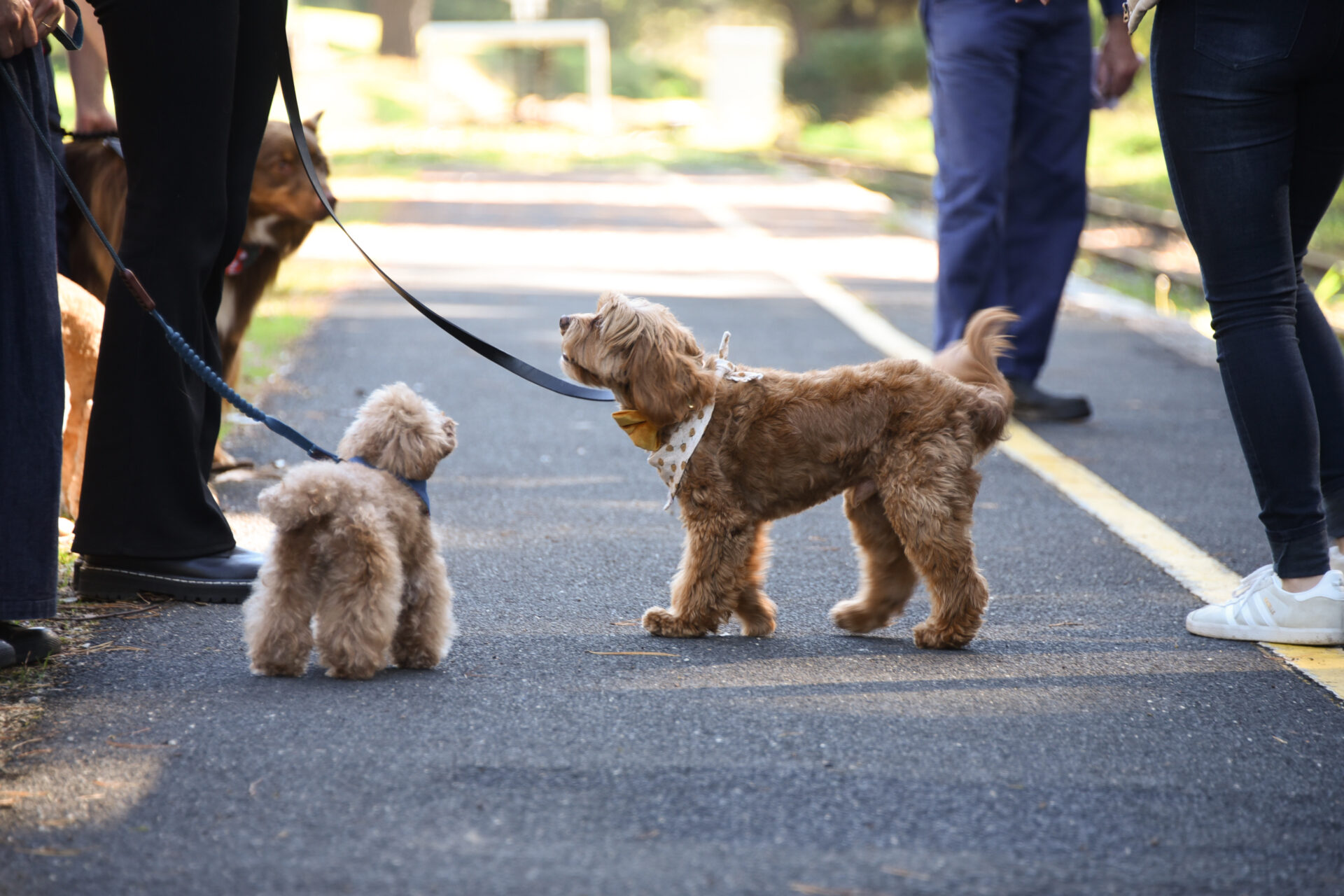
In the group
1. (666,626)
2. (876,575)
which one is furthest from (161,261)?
(876,575)

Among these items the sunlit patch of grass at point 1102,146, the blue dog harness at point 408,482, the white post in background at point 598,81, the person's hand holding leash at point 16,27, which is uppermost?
the person's hand holding leash at point 16,27

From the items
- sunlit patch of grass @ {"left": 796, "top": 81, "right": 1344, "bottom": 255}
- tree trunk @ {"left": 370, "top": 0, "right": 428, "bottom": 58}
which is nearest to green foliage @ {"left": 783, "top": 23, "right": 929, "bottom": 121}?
sunlit patch of grass @ {"left": 796, "top": 81, "right": 1344, "bottom": 255}

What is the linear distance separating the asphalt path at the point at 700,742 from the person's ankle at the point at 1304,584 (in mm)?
209

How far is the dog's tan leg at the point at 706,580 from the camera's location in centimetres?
368

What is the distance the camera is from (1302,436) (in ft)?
11.9

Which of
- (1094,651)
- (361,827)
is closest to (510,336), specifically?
(1094,651)

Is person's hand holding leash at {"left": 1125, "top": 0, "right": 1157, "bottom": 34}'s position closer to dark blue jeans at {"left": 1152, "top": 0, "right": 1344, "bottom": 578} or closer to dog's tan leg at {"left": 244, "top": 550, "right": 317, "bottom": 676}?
dark blue jeans at {"left": 1152, "top": 0, "right": 1344, "bottom": 578}

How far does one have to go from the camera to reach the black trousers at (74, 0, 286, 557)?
369 centimetres

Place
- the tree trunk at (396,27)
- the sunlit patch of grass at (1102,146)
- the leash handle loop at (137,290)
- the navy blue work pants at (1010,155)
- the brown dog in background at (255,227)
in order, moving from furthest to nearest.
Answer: the tree trunk at (396,27) < the sunlit patch of grass at (1102,146) < the navy blue work pants at (1010,155) < the brown dog in background at (255,227) < the leash handle loop at (137,290)

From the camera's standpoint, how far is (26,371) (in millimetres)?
3293

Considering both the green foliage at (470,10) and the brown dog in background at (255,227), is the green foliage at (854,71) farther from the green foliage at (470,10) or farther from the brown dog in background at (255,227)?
the brown dog in background at (255,227)

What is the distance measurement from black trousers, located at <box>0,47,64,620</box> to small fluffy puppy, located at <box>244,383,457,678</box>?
512 mm

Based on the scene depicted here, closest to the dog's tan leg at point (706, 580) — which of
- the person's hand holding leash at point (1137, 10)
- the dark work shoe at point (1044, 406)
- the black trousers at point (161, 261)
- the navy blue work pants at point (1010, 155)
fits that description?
the black trousers at point (161, 261)

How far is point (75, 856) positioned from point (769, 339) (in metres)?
6.59
